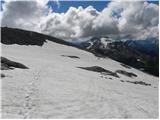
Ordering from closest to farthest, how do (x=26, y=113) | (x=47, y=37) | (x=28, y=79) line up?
(x=26, y=113) < (x=28, y=79) < (x=47, y=37)

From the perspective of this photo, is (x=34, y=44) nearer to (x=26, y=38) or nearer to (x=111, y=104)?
(x=26, y=38)

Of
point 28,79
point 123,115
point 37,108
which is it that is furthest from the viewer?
point 28,79

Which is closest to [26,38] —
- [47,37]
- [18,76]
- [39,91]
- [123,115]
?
[47,37]

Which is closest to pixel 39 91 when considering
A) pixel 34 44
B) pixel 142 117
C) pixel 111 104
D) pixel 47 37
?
pixel 111 104

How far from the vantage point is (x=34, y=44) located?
74875 millimetres

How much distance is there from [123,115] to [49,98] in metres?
5.77

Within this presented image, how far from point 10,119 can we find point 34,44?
6026 cm

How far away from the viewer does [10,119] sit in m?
15.7

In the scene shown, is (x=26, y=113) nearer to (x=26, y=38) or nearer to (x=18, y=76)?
(x=18, y=76)

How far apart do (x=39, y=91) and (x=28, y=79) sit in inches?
190

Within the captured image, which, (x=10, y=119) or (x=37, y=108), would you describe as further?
(x=37, y=108)

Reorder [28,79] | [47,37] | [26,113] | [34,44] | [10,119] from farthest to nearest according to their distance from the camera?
[47,37] → [34,44] → [28,79] → [26,113] → [10,119]

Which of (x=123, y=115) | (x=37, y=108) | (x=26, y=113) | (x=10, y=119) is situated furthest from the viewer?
(x=123, y=115)

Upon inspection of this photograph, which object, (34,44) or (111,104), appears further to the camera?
(34,44)
